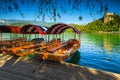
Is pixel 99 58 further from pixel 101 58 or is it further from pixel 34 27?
pixel 34 27

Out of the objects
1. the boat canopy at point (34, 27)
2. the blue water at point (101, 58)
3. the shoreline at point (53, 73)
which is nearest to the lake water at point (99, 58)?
the blue water at point (101, 58)

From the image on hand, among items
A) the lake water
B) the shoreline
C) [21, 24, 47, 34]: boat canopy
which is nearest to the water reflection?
the lake water

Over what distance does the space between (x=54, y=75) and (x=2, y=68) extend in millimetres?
3440

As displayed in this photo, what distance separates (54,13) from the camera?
10.3ft

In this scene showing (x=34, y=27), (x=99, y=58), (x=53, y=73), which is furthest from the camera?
(x=99, y=58)

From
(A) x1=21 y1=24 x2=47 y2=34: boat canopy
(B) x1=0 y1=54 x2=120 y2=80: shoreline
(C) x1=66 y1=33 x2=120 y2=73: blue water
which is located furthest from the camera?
(A) x1=21 y1=24 x2=47 y2=34: boat canopy

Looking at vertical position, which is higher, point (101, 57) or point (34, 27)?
point (34, 27)

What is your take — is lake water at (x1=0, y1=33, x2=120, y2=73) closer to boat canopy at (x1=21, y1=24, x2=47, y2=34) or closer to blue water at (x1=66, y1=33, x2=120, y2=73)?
blue water at (x1=66, y1=33, x2=120, y2=73)

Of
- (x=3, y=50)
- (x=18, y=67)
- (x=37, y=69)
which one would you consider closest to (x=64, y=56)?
(x=37, y=69)

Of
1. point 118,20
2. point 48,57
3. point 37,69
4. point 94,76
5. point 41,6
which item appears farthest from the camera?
point 48,57

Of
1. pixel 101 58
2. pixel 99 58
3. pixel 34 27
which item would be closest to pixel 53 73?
pixel 34 27

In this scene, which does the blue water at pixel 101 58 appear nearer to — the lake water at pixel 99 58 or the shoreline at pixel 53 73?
the lake water at pixel 99 58

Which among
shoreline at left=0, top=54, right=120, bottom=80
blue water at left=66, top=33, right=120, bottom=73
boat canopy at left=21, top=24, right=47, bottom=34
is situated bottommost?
blue water at left=66, top=33, right=120, bottom=73

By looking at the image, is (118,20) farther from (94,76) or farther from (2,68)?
(2,68)
